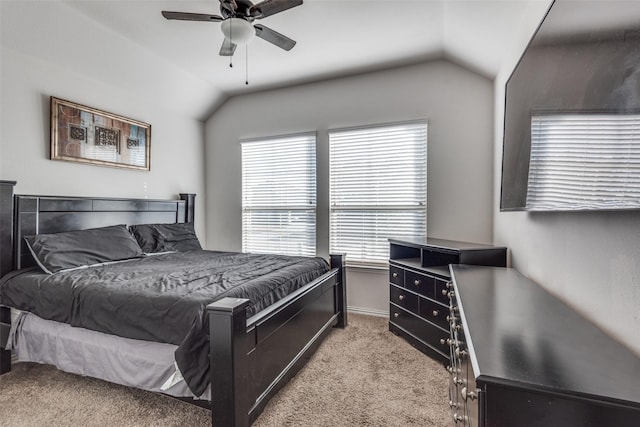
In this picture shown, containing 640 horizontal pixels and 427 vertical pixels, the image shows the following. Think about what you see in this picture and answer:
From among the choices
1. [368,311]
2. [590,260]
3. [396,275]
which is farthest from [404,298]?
[590,260]

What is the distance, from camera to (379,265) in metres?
3.60

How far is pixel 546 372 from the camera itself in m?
0.73

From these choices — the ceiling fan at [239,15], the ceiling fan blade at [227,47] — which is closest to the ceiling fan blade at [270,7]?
the ceiling fan at [239,15]

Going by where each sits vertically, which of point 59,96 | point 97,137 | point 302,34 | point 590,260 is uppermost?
point 302,34

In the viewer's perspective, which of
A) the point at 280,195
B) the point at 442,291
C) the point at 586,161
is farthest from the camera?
the point at 280,195

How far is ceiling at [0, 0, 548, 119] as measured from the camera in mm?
2408

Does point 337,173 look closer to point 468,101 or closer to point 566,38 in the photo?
point 468,101

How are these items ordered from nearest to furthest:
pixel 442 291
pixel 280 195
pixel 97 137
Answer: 1. pixel 442 291
2. pixel 97 137
3. pixel 280 195

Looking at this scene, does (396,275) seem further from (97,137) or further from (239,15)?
(97,137)

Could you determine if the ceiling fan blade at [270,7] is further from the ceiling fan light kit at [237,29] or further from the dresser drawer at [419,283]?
the dresser drawer at [419,283]

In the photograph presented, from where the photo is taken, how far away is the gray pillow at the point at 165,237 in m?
3.37

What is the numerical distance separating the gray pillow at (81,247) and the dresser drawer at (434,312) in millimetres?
Answer: 2769

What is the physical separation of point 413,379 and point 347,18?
295 cm

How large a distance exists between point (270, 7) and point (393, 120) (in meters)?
1.94
